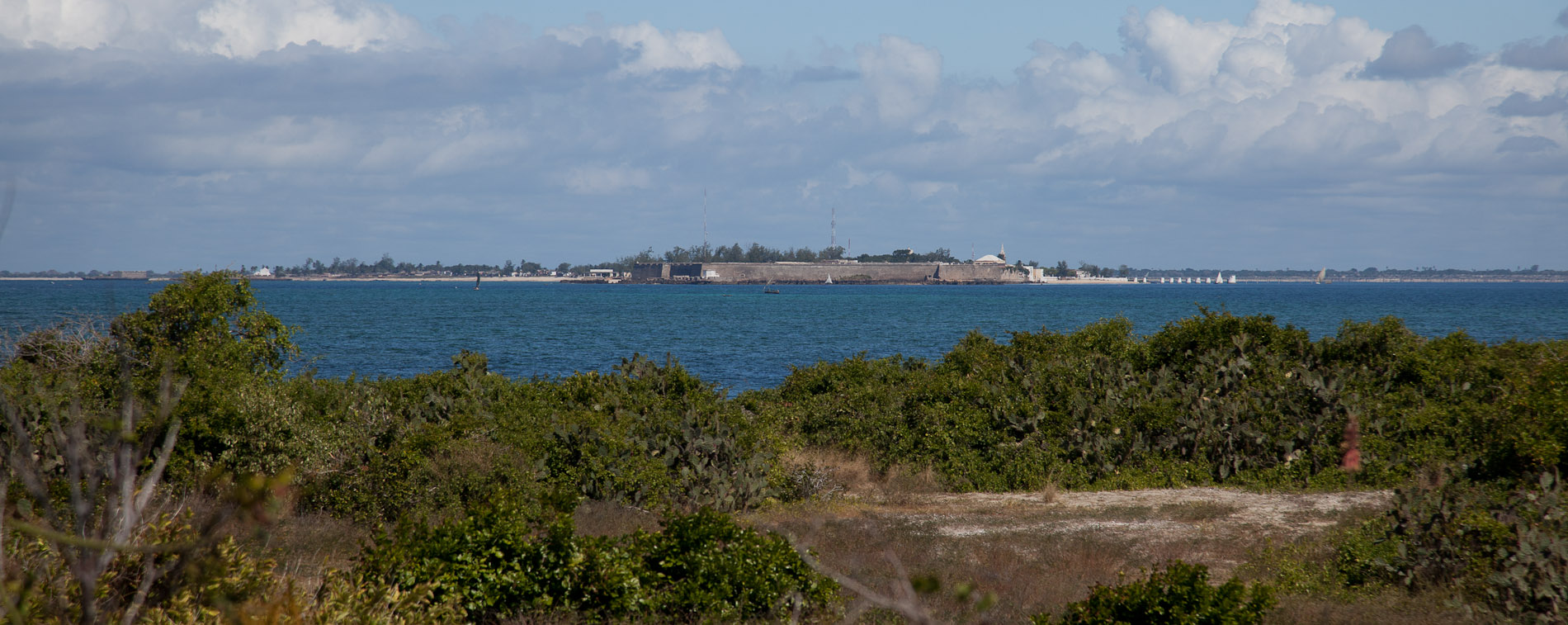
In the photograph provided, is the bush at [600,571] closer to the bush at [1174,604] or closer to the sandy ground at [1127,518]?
the bush at [1174,604]

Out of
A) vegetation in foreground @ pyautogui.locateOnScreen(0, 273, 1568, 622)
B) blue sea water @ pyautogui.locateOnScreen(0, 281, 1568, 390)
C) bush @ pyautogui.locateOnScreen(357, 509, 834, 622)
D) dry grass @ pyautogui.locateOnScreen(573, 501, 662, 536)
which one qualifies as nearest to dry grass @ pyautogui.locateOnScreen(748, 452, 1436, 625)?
vegetation in foreground @ pyautogui.locateOnScreen(0, 273, 1568, 622)

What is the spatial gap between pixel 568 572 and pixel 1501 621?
294 inches

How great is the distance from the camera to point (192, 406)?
1222 centimetres

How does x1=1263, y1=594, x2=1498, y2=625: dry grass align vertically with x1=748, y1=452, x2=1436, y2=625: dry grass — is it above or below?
above

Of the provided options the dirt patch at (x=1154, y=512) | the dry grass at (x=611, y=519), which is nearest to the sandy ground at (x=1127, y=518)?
the dirt patch at (x=1154, y=512)

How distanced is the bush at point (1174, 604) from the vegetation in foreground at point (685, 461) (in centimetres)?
3

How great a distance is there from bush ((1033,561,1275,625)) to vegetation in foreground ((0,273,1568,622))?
1.0 inches

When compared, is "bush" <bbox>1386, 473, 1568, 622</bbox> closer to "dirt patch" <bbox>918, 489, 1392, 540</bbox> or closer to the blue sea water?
"dirt patch" <bbox>918, 489, 1392, 540</bbox>

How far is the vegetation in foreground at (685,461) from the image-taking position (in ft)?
20.1

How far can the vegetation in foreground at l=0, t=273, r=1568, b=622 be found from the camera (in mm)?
6141

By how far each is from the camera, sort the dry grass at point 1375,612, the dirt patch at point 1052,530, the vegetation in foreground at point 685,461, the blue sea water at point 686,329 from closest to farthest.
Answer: the vegetation in foreground at point 685,461
the dry grass at point 1375,612
the dirt patch at point 1052,530
the blue sea water at point 686,329

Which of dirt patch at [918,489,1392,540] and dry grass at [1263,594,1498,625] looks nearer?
dry grass at [1263,594,1498,625]

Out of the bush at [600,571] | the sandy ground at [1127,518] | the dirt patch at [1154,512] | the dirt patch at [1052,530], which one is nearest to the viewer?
the bush at [600,571]

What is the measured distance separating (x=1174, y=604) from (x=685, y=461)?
27.0 feet
